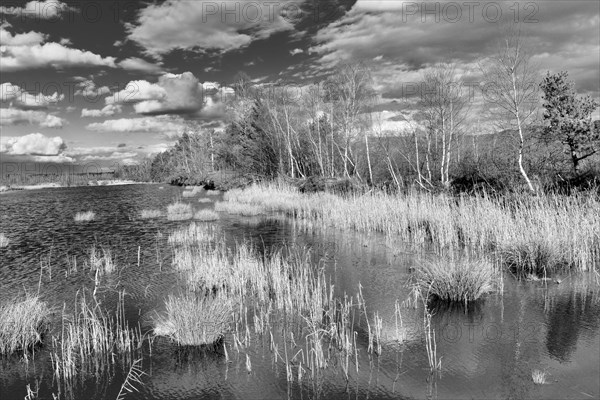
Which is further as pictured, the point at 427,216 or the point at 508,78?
the point at 508,78

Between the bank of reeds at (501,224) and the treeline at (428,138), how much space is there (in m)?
1.82

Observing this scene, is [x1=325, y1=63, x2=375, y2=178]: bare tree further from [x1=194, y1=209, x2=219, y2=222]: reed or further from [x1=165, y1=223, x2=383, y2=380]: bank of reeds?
[x1=165, y1=223, x2=383, y2=380]: bank of reeds

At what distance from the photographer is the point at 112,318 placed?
340 inches

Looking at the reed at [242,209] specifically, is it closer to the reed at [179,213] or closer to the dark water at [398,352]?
the reed at [179,213]

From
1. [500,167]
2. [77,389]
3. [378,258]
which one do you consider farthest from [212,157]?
[77,389]

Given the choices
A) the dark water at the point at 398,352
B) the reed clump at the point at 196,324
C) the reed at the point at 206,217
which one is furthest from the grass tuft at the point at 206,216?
the reed clump at the point at 196,324

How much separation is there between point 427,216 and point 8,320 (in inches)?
570

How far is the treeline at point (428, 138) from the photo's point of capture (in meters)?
19.7

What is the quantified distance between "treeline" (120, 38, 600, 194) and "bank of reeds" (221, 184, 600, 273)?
182 centimetres

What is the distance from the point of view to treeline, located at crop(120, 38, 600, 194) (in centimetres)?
1970

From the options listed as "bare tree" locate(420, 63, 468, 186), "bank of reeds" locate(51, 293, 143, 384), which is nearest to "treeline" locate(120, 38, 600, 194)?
"bare tree" locate(420, 63, 468, 186)

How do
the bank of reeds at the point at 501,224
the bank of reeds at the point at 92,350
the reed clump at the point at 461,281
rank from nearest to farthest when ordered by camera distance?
the bank of reeds at the point at 92,350 → the reed clump at the point at 461,281 → the bank of reeds at the point at 501,224

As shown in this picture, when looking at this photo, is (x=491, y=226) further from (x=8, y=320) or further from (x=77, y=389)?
(x=8, y=320)

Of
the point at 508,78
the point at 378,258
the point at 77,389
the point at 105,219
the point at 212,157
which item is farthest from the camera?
the point at 212,157
